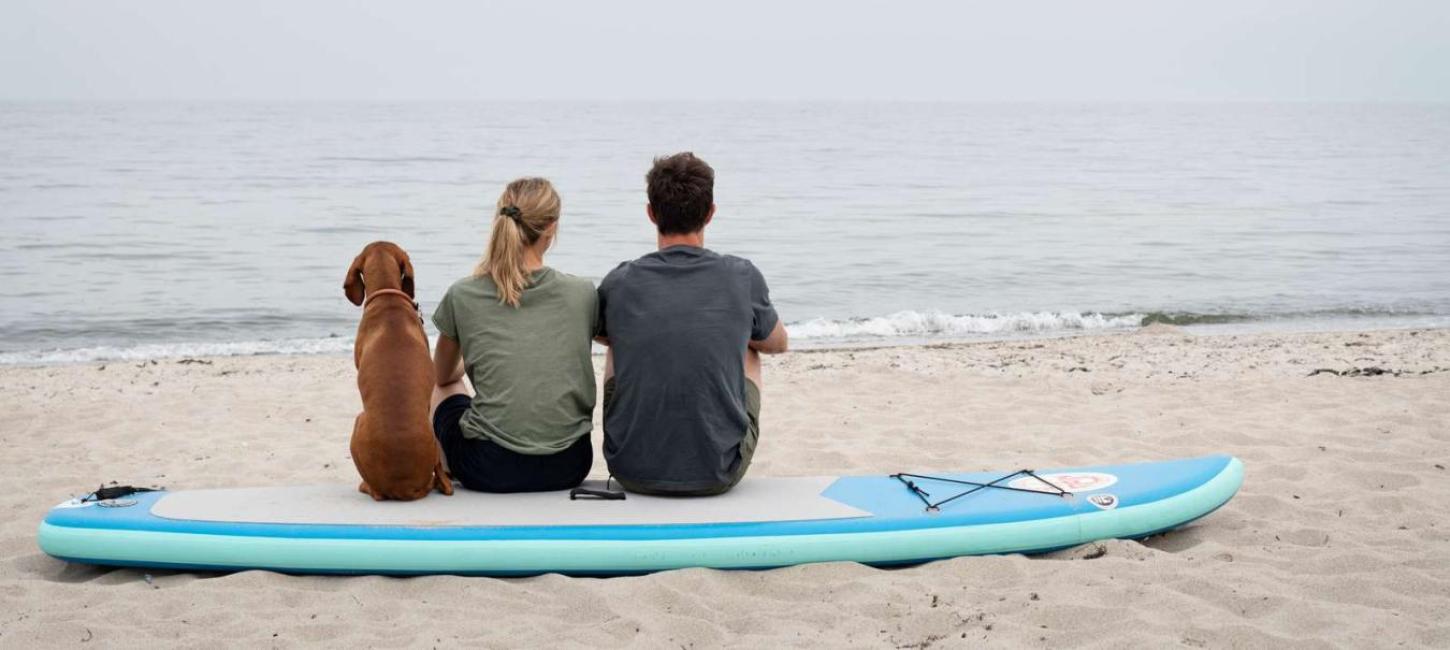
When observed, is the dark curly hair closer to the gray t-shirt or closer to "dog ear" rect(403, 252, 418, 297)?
the gray t-shirt

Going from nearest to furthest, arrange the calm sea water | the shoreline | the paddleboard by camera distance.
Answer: the paddleboard
the shoreline
the calm sea water

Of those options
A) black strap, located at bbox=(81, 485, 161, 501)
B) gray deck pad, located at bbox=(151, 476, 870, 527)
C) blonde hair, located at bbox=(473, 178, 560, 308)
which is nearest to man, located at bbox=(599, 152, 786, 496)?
gray deck pad, located at bbox=(151, 476, 870, 527)

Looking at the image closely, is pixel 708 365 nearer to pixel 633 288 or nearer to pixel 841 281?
pixel 633 288

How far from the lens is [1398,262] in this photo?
55.6ft

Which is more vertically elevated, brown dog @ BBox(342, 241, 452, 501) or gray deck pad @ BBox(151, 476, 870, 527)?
brown dog @ BBox(342, 241, 452, 501)

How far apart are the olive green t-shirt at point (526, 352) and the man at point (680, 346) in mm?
126

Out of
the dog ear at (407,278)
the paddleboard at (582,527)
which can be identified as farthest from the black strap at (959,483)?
the dog ear at (407,278)

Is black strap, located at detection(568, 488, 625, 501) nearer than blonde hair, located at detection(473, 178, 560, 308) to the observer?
No

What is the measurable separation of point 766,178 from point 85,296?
21165 mm

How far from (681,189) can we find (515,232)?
60 cm

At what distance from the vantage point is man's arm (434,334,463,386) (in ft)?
14.5

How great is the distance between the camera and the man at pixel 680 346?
4238 mm

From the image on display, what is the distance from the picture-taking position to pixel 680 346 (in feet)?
13.8

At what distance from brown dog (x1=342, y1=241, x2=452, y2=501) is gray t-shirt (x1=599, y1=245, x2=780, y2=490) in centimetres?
66
